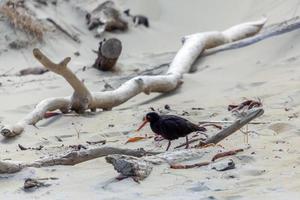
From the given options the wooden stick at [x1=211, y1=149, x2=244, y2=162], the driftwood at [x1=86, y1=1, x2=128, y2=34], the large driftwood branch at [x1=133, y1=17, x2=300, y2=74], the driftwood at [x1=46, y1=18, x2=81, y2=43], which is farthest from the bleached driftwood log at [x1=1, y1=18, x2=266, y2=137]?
the driftwood at [x1=86, y1=1, x2=128, y2=34]

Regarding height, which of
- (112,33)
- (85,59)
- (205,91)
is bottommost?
(205,91)

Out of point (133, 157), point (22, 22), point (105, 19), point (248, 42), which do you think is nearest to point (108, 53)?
point (248, 42)

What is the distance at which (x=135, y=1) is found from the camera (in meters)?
13.8

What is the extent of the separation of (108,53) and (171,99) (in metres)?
2.26

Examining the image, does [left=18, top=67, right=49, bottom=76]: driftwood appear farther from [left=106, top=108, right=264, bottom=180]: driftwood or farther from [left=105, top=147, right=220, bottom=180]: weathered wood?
[left=105, top=147, right=220, bottom=180]: weathered wood

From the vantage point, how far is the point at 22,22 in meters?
10.9

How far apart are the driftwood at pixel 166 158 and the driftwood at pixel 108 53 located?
4803 mm

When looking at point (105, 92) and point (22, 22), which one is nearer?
point (105, 92)

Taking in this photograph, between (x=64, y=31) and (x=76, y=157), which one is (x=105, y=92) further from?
(x=64, y=31)

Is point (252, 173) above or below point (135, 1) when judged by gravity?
below

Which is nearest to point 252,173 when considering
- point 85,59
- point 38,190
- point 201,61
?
point 38,190

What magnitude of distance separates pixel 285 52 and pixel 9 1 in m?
5.57

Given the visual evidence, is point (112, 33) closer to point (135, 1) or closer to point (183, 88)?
point (135, 1)

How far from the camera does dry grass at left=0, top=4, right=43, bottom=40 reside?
10.9m
